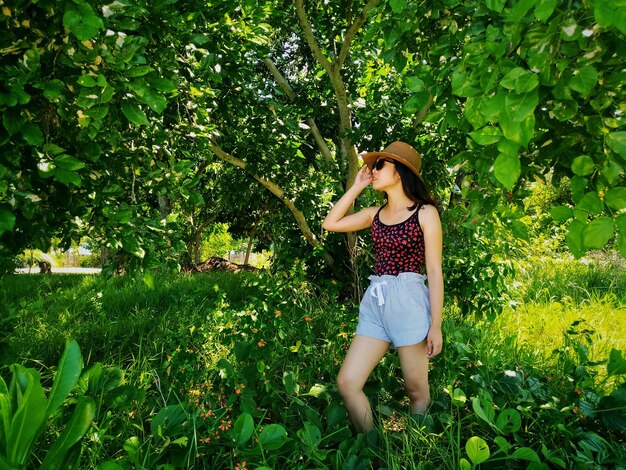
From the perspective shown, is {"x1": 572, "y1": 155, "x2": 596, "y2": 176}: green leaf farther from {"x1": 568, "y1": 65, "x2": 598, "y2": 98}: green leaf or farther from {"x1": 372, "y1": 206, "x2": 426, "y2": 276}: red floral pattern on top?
{"x1": 372, "y1": 206, "x2": 426, "y2": 276}: red floral pattern on top

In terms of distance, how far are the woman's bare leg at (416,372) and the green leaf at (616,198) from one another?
1.30m

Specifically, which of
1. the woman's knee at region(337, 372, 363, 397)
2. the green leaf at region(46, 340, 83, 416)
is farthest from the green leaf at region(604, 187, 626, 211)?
the green leaf at region(46, 340, 83, 416)

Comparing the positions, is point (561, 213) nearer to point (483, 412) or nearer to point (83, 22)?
point (483, 412)

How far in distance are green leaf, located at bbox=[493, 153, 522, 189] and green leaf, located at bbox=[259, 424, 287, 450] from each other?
122 centimetres

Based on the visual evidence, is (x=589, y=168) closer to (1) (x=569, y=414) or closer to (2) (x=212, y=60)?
(1) (x=569, y=414)

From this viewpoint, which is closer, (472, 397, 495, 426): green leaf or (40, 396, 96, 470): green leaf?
(40, 396, 96, 470): green leaf

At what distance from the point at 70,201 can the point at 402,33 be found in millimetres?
1655

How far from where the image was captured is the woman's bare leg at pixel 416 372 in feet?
7.44

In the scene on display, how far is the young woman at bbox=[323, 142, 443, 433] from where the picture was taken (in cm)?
224

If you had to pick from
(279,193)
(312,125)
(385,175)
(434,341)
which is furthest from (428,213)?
(312,125)

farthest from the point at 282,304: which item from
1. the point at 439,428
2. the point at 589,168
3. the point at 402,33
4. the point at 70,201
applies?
the point at 589,168

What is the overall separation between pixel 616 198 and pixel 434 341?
1.26 meters

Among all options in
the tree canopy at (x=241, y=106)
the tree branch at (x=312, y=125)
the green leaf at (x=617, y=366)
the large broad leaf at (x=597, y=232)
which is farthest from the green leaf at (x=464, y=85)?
the tree branch at (x=312, y=125)

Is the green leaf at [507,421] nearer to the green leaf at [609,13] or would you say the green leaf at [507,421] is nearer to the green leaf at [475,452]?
the green leaf at [475,452]
